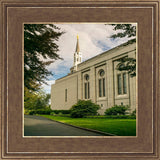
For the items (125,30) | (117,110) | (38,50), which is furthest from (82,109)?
(125,30)

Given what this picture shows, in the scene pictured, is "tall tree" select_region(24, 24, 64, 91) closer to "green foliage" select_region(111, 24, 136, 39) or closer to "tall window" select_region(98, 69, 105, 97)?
"green foliage" select_region(111, 24, 136, 39)

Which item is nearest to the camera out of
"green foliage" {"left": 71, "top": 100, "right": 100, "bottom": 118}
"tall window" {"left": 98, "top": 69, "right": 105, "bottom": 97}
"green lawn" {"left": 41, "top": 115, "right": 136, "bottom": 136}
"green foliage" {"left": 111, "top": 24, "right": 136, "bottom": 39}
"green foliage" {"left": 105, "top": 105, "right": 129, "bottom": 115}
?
"green lawn" {"left": 41, "top": 115, "right": 136, "bottom": 136}

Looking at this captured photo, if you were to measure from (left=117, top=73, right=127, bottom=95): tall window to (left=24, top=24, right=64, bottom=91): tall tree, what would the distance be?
1034 cm

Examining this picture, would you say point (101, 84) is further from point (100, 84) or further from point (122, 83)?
point (122, 83)

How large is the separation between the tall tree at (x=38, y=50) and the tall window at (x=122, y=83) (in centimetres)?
1034

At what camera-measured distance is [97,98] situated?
672 inches

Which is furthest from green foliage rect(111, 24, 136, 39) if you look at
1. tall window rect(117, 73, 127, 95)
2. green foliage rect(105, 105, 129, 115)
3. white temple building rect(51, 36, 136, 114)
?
tall window rect(117, 73, 127, 95)

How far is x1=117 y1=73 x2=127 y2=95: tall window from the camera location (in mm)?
15570

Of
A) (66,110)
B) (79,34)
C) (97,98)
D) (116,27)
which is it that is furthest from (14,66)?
(97,98)

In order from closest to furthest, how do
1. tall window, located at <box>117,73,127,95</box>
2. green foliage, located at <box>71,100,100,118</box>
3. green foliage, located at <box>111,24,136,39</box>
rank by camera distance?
1. green foliage, located at <box>111,24,136,39</box>
2. green foliage, located at <box>71,100,100,118</box>
3. tall window, located at <box>117,73,127,95</box>

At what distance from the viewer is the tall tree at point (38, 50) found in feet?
17.6

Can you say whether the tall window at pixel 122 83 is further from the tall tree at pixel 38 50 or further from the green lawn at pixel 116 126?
the tall tree at pixel 38 50

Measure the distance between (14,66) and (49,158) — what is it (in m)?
2.11

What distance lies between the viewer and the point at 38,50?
226 inches
